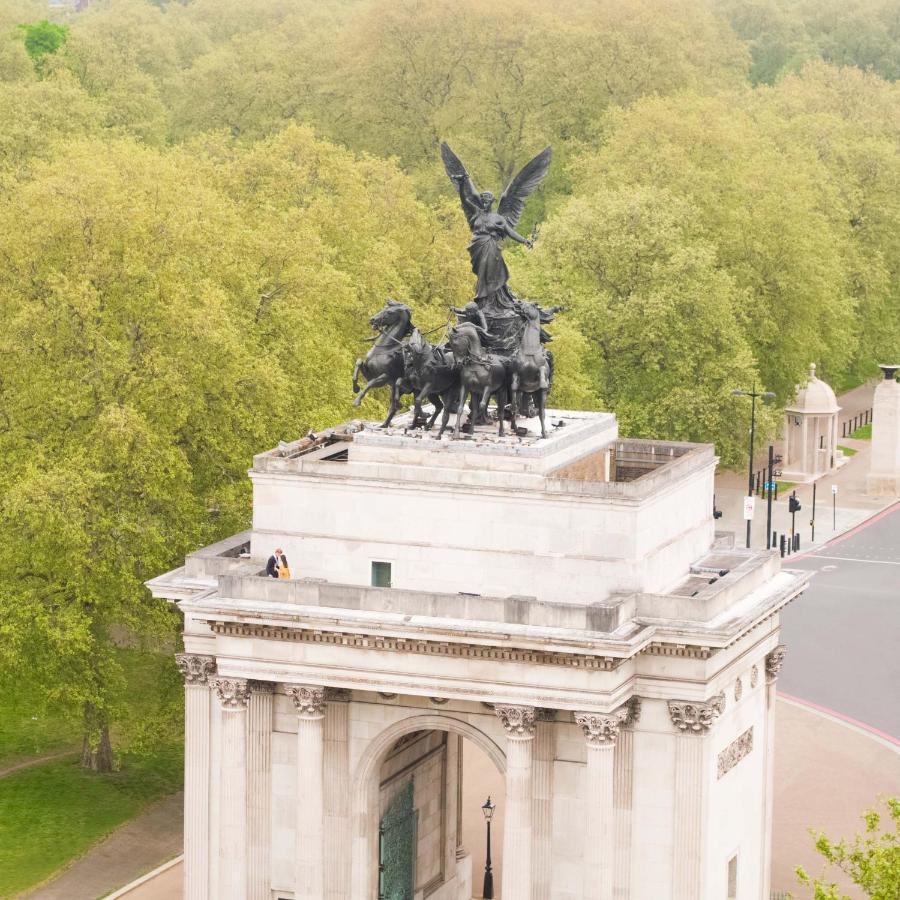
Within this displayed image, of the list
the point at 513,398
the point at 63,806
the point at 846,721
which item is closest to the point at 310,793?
the point at 513,398

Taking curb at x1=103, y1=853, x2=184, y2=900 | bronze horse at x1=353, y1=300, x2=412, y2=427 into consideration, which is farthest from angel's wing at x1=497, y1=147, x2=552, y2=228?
curb at x1=103, y1=853, x2=184, y2=900

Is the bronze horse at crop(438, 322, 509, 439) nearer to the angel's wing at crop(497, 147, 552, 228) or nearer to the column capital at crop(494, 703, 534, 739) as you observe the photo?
the angel's wing at crop(497, 147, 552, 228)

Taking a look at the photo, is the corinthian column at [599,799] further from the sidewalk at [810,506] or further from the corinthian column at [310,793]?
the sidewalk at [810,506]

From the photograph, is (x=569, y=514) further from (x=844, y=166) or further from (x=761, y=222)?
(x=844, y=166)

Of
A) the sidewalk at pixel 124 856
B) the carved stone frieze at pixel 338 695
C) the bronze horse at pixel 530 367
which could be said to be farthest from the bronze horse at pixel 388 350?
the sidewalk at pixel 124 856

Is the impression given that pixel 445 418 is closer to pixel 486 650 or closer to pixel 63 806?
pixel 486 650

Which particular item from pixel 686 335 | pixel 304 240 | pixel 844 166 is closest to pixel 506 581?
pixel 304 240
